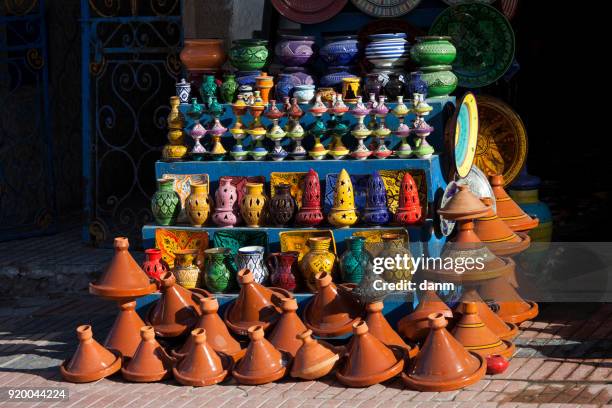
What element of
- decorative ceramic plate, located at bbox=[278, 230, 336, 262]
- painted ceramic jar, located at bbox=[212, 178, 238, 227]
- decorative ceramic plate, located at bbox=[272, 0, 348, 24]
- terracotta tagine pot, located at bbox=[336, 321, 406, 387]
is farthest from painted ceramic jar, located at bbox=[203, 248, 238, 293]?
decorative ceramic plate, located at bbox=[272, 0, 348, 24]

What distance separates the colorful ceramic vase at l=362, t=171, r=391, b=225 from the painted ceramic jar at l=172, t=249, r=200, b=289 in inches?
40.4

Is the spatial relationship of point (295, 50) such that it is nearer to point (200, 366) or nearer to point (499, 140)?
point (499, 140)

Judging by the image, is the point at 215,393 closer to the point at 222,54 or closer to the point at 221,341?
the point at 221,341

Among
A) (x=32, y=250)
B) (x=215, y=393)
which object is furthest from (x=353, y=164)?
(x=32, y=250)

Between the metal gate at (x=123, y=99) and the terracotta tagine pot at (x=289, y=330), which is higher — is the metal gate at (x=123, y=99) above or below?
above

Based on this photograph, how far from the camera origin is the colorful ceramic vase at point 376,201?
253 inches

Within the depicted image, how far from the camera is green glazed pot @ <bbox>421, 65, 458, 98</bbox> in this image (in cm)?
681

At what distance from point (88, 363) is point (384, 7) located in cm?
299

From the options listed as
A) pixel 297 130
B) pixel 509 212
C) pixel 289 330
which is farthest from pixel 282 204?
pixel 509 212

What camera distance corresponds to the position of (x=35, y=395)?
237 inches

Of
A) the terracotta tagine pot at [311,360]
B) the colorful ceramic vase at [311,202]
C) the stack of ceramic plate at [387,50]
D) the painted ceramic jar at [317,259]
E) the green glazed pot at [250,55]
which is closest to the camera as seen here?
the terracotta tagine pot at [311,360]

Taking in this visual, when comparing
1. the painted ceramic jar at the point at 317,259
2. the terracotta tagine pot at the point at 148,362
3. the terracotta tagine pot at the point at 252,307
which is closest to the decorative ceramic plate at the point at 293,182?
the painted ceramic jar at the point at 317,259

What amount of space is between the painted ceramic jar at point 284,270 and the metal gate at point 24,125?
2.97 meters

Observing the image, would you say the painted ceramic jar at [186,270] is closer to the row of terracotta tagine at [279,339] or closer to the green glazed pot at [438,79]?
the row of terracotta tagine at [279,339]
